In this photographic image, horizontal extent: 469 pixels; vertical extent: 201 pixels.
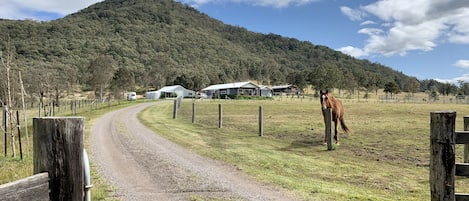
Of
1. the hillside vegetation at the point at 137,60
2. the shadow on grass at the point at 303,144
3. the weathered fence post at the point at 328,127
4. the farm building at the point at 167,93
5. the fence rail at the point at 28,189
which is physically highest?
the hillside vegetation at the point at 137,60

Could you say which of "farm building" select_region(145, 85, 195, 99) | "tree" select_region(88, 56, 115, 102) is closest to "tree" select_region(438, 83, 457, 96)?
"farm building" select_region(145, 85, 195, 99)

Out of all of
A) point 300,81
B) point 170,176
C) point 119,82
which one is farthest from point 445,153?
point 300,81

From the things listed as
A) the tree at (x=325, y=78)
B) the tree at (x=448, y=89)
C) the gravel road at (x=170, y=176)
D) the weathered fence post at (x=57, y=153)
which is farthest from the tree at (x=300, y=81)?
the weathered fence post at (x=57, y=153)

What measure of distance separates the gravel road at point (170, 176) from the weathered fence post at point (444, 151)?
2775mm

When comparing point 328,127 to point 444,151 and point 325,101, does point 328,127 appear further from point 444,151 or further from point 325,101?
point 444,151

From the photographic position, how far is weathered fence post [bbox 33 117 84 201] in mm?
2258

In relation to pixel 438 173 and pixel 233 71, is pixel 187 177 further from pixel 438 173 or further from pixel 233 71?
pixel 233 71

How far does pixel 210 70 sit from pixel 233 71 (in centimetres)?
1027

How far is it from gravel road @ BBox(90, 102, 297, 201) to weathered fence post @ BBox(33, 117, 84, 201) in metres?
4.60

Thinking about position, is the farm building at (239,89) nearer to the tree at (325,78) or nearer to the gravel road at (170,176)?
the tree at (325,78)

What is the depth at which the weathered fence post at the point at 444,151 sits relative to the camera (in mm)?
4500

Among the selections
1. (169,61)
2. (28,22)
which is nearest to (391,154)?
(169,61)

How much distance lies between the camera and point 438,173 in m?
4.59

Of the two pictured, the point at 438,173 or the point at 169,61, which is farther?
the point at 169,61
